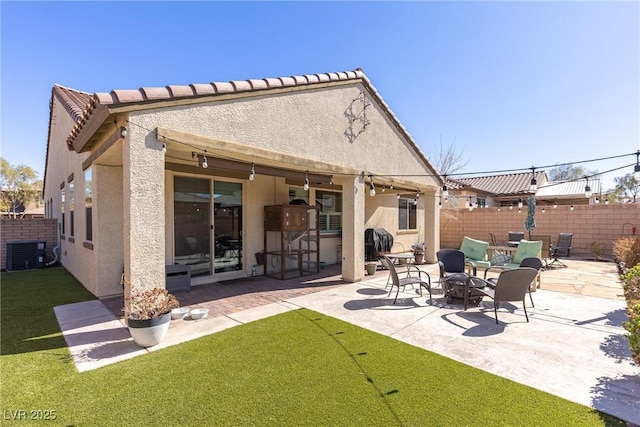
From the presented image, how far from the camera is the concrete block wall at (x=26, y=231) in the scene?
435 inches

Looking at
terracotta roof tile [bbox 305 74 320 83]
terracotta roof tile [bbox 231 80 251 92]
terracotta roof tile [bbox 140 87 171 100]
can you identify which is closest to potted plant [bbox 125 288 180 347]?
terracotta roof tile [bbox 140 87 171 100]

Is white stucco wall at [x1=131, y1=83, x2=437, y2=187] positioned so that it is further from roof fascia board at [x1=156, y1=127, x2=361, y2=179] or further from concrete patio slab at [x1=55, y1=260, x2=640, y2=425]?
concrete patio slab at [x1=55, y1=260, x2=640, y2=425]

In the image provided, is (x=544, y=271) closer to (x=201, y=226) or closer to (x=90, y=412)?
(x=201, y=226)

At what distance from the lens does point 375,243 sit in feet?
38.2

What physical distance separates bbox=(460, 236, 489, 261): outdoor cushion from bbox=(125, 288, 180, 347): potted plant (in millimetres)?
8725

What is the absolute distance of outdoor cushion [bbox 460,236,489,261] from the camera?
9.38 meters

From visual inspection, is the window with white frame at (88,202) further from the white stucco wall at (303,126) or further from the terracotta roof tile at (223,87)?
the terracotta roof tile at (223,87)

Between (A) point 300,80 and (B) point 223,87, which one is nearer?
(B) point 223,87

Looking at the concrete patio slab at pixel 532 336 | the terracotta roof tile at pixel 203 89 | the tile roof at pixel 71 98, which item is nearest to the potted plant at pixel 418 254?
the concrete patio slab at pixel 532 336

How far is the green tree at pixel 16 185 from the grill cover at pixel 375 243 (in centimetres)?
3947

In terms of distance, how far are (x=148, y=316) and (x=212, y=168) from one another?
3959mm

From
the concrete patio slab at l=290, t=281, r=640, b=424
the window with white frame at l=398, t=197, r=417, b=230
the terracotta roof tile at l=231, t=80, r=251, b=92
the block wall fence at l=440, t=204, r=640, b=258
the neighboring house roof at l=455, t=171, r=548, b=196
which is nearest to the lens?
the concrete patio slab at l=290, t=281, r=640, b=424

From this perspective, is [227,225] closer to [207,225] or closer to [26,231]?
[207,225]

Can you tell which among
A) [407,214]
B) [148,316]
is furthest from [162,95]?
[407,214]
